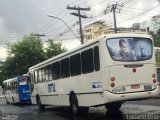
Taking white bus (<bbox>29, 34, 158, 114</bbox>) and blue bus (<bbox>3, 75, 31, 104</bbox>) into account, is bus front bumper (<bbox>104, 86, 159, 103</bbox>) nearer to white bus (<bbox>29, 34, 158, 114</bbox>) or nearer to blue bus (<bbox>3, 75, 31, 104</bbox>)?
white bus (<bbox>29, 34, 158, 114</bbox>)

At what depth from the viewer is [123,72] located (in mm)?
14961

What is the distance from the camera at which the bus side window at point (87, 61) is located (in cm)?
1602

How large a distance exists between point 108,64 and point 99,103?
4.99ft

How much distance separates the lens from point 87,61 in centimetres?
1639

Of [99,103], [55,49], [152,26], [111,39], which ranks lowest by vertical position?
[99,103]

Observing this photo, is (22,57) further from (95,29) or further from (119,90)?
(95,29)

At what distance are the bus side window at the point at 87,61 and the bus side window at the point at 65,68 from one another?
7.34 feet

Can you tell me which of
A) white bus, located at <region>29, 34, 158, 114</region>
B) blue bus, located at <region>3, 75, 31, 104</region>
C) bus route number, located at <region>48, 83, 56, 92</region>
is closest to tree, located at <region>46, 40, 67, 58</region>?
blue bus, located at <region>3, 75, 31, 104</region>

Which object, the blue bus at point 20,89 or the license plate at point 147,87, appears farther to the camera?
the blue bus at point 20,89

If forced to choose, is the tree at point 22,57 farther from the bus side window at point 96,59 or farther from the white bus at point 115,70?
the bus side window at point 96,59

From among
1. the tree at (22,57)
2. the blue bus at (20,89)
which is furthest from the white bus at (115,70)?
the tree at (22,57)

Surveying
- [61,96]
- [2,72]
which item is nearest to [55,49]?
[2,72]

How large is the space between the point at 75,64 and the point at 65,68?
164cm

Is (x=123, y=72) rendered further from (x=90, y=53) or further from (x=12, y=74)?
(x=12, y=74)
